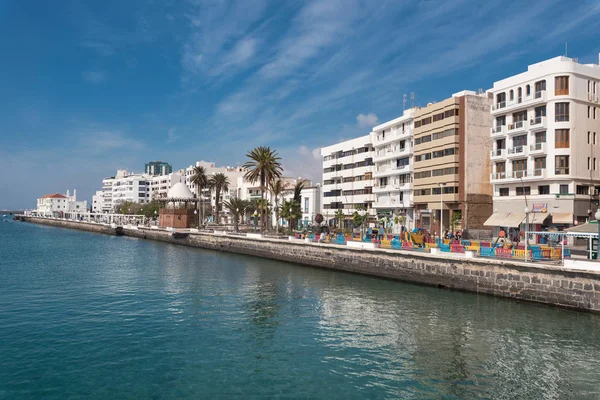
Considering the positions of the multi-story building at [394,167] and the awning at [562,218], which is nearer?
the awning at [562,218]

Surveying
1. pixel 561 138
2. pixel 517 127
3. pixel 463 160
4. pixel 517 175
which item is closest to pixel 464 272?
pixel 517 175

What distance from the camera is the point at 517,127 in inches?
2164

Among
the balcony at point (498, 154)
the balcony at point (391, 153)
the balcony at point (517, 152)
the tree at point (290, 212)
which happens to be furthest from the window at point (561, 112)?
the tree at point (290, 212)

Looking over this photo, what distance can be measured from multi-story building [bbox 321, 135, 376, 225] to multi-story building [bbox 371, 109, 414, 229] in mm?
2632

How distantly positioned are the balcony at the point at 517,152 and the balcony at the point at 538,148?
571mm

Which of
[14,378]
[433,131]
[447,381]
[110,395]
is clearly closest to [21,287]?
[14,378]

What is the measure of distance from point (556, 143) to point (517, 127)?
18.7 ft

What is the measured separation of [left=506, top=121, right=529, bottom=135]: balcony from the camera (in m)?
53.5

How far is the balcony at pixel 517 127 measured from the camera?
53.5 m

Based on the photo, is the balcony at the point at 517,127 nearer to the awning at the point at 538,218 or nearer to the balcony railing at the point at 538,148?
the balcony railing at the point at 538,148

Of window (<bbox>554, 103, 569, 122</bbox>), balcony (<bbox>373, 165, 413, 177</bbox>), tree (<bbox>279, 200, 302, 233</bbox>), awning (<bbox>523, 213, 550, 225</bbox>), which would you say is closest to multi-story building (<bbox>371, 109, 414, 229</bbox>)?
balcony (<bbox>373, 165, 413, 177</bbox>)

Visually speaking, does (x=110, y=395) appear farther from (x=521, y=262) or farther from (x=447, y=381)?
(x=521, y=262)

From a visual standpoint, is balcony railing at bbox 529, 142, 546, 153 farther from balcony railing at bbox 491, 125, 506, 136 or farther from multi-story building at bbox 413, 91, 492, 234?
multi-story building at bbox 413, 91, 492, 234

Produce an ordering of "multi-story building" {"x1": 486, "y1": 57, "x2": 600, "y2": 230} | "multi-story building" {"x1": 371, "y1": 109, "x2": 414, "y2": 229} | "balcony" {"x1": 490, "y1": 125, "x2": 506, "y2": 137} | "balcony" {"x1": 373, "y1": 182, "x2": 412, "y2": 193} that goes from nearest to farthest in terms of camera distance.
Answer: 1. "multi-story building" {"x1": 486, "y1": 57, "x2": 600, "y2": 230}
2. "balcony" {"x1": 490, "y1": 125, "x2": 506, "y2": 137}
3. "balcony" {"x1": 373, "y1": 182, "x2": 412, "y2": 193}
4. "multi-story building" {"x1": 371, "y1": 109, "x2": 414, "y2": 229}
